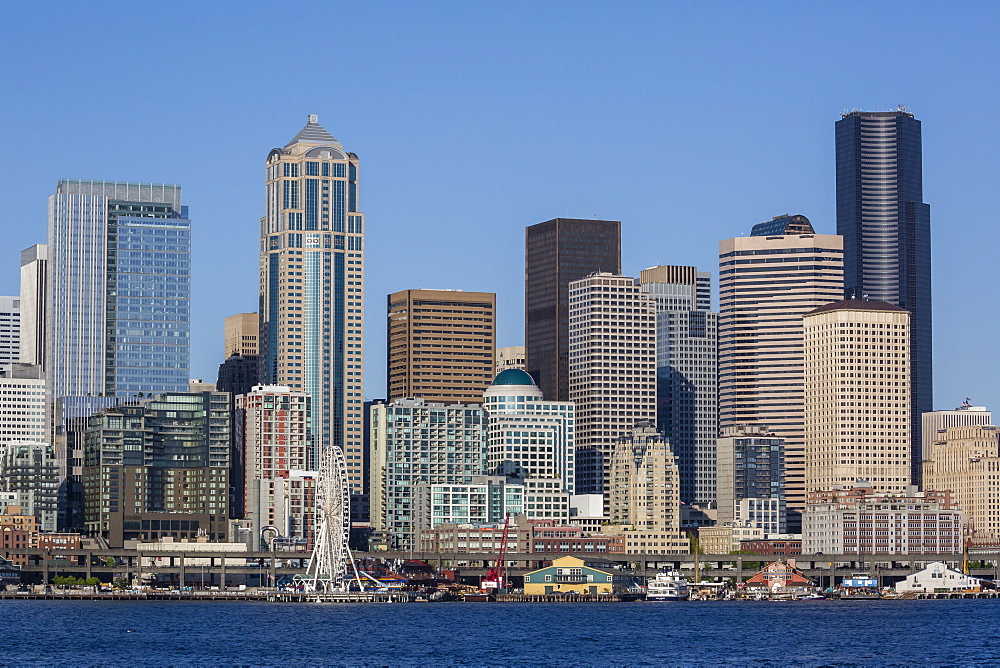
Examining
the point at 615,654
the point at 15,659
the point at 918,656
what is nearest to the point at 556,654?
the point at 615,654

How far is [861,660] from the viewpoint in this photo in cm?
18612

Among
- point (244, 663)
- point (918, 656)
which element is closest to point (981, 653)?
point (918, 656)

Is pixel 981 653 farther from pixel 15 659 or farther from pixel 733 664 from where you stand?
pixel 15 659

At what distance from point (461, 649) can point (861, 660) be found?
37.4 metres

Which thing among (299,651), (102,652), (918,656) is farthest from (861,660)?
(102,652)

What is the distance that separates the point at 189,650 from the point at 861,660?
61.4 meters

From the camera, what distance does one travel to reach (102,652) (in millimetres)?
193125

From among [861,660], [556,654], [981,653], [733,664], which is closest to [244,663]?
[556,654]

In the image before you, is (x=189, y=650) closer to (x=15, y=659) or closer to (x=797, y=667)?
(x=15, y=659)

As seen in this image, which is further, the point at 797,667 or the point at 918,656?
the point at 918,656

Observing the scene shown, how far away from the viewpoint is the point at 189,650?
196125mm

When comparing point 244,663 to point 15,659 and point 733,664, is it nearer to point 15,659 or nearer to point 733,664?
point 15,659

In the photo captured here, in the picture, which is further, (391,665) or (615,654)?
(615,654)

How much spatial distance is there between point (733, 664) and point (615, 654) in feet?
46.6
